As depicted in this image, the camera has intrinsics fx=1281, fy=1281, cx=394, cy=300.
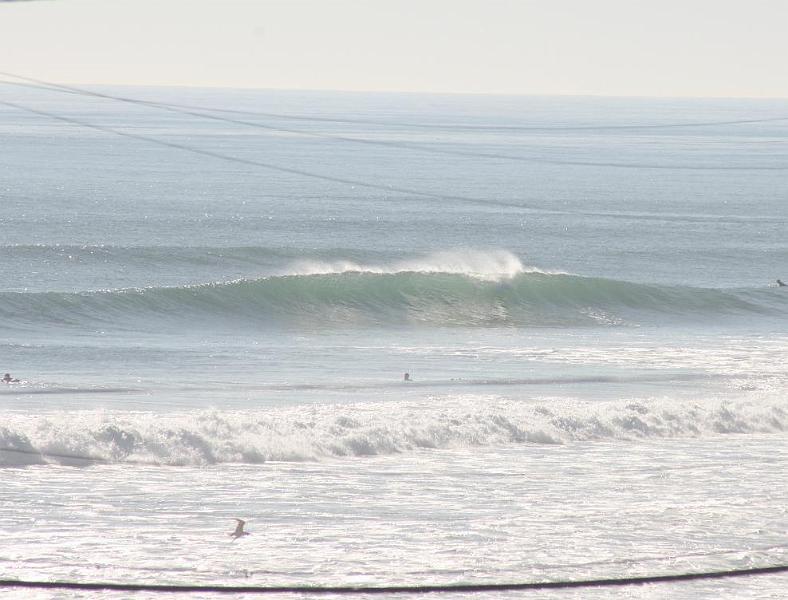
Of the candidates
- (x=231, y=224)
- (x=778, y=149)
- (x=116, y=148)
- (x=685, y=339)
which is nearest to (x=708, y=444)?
(x=685, y=339)

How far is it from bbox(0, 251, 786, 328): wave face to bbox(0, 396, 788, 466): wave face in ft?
50.6

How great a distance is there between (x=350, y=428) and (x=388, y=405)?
262 centimetres

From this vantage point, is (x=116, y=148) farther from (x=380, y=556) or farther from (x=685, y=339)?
(x=380, y=556)

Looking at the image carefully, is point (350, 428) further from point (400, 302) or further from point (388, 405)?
point (400, 302)

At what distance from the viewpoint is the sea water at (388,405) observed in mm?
14945

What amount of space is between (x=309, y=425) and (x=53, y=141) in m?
153

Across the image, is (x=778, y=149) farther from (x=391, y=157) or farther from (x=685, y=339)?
(x=685, y=339)

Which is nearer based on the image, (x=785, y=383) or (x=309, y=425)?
(x=309, y=425)

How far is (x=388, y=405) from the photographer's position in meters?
24.2

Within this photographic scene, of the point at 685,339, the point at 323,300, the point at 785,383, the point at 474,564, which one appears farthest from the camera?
the point at 323,300

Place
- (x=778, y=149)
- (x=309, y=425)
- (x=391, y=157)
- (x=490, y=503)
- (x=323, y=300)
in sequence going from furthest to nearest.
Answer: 1. (x=778, y=149)
2. (x=391, y=157)
3. (x=323, y=300)
4. (x=309, y=425)
5. (x=490, y=503)

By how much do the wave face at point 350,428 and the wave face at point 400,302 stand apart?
1542cm

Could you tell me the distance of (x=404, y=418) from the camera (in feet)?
74.3

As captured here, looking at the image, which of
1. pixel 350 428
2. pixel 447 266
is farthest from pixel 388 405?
pixel 447 266
